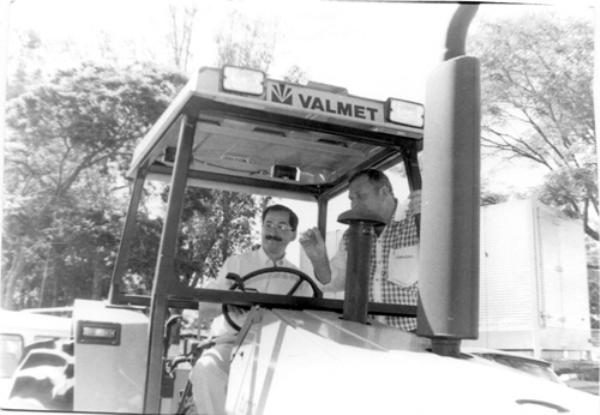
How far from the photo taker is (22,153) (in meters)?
10.1

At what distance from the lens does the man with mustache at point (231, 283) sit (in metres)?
2.00

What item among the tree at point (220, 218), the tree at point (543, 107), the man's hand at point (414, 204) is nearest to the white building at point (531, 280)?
the tree at point (543, 107)

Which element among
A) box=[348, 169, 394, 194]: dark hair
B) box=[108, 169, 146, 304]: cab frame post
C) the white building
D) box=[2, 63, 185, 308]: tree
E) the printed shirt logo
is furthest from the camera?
box=[2, 63, 185, 308]: tree

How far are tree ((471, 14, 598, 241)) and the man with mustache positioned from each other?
1353 mm

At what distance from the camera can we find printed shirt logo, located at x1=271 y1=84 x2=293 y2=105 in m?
1.90

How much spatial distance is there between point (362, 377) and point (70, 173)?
398 inches

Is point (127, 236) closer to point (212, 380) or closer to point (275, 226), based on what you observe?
point (275, 226)

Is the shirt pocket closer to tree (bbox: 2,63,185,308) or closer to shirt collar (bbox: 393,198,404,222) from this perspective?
shirt collar (bbox: 393,198,404,222)

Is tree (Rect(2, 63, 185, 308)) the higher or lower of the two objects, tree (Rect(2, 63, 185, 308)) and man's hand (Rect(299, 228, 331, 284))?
the higher

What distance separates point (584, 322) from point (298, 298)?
486 cm

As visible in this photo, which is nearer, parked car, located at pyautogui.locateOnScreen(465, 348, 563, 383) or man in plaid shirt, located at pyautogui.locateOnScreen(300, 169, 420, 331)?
man in plaid shirt, located at pyautogui.locateOnScreen(300, 169, 420, 331)

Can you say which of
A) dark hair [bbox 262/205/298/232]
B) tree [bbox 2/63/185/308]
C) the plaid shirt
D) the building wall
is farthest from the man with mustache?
tree [bbox 2/63/185/308]

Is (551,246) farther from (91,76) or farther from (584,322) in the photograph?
(91,76)

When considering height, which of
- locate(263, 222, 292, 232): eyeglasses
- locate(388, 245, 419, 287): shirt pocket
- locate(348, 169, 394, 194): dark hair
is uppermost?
locate(348, 169, 394, 194): dark hair
